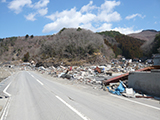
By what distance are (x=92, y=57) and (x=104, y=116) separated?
39501 millimetres

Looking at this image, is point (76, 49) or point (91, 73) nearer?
point (91, 73)

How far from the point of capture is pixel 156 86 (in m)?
8.41

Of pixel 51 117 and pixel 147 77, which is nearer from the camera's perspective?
pixel 51 117

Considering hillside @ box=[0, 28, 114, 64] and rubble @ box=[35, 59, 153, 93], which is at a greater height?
hillside @ box=[0, 28, 114, 64]

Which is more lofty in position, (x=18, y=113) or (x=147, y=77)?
(x=147, y=77)

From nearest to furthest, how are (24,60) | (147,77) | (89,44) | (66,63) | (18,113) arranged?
1. (18,113)
2. (147,77)
3. (66,63)
4. (89,44)
5. (24,60)

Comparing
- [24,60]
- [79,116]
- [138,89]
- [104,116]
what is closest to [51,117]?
[79,116]

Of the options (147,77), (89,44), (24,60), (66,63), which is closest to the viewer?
(147,77)

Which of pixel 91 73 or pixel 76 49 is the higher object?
pixel 76 49

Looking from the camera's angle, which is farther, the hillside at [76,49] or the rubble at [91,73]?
the hillside at [76,49]

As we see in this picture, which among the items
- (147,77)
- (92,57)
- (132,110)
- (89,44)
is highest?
(89,44)

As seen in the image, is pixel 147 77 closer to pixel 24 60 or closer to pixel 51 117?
pixel 51 117

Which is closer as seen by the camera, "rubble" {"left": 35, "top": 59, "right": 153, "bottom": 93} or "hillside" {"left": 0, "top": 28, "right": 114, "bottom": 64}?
"rubble" {"left": 35, "top": 59, "right": 153, "bottom": 93}

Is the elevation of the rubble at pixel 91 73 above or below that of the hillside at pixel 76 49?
below
